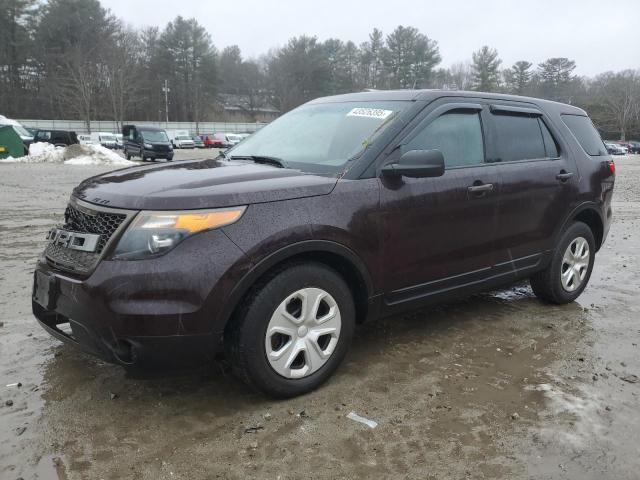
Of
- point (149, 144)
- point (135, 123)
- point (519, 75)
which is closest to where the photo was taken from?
point (149, 144)

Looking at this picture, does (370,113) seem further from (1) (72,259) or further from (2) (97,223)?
(1) (72,259)

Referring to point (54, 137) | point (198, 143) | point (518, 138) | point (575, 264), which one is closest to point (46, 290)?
point (518, 138)

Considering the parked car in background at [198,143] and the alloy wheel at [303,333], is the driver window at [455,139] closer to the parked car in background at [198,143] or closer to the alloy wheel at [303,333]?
the alloy wheel at [303,333]

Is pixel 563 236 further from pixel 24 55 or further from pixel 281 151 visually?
pixel 24 55

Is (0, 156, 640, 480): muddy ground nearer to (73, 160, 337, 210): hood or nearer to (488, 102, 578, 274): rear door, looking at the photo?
(488, 102, 578, 274): rear door

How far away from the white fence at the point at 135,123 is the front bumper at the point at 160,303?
203 feet

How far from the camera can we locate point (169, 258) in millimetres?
2609

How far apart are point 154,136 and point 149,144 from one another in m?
0.78

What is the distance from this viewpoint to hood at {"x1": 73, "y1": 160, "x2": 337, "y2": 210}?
2.72 meters

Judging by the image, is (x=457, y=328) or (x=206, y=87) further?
(x=206, y=87)

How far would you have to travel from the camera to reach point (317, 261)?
10.2ft

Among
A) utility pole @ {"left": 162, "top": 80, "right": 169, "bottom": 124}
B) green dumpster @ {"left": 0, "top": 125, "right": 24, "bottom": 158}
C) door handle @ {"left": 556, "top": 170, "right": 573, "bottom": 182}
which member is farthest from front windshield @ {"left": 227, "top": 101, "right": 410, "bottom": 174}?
utility pole @ {"left": 162, "top": 80, "right": 169, "bottom": 124}

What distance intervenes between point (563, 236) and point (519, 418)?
2253 millimetres

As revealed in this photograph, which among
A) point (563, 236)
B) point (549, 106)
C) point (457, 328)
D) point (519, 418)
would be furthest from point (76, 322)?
point (549, 106)
